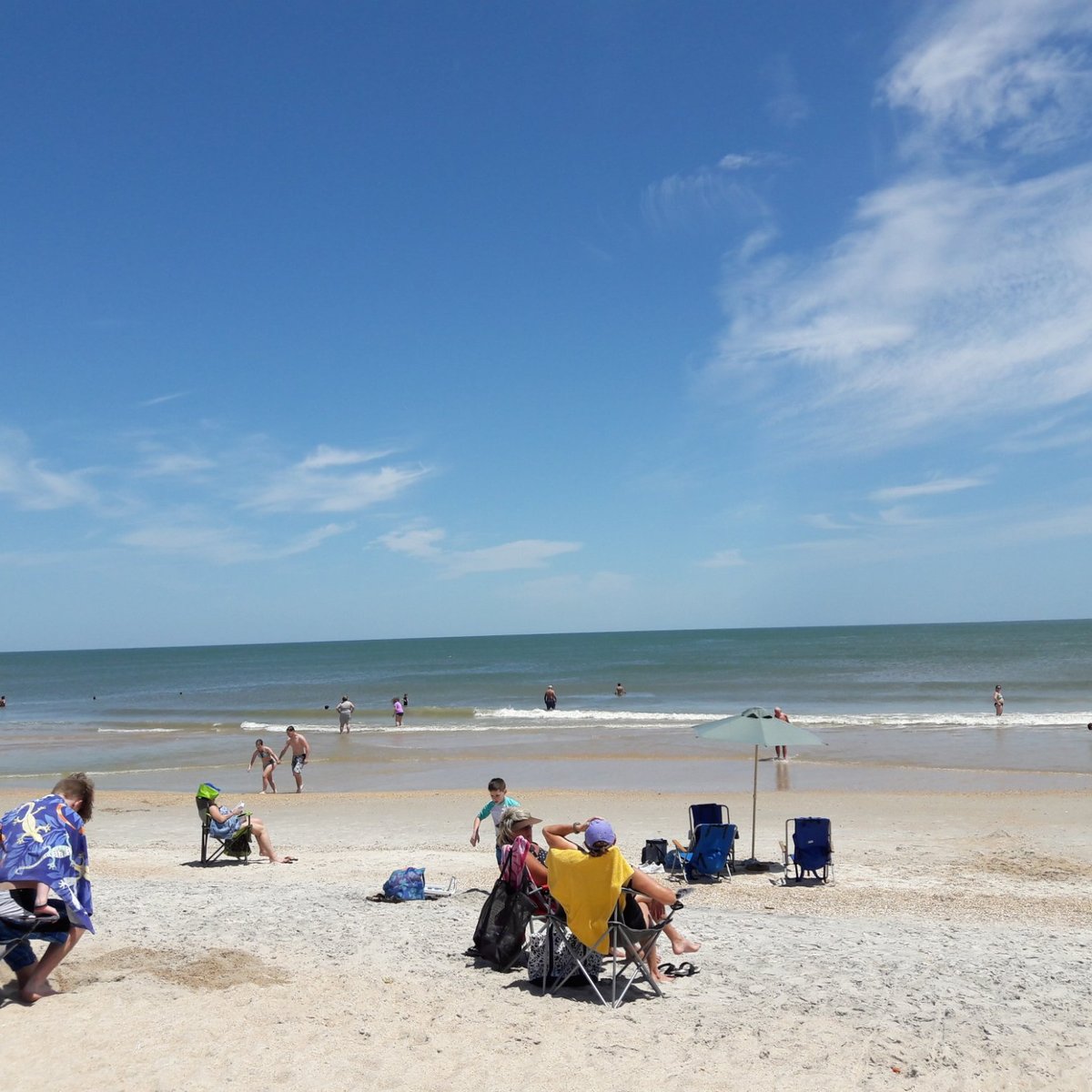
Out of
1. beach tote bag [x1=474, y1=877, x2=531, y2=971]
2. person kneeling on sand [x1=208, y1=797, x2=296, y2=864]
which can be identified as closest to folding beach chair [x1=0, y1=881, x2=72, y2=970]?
beach tote bag [x1=474, y1=877, x2=531, y2=971]

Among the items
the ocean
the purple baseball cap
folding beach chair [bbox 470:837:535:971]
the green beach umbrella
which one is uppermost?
the green beach umbrella

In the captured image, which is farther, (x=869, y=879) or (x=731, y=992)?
(x=869, y=879)

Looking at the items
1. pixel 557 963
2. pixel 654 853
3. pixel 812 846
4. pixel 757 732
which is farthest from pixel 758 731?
pixel 557 963

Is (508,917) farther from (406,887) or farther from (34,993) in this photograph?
(34,993)

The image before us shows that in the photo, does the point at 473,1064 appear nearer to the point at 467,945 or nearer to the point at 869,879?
→ the point at 467,945

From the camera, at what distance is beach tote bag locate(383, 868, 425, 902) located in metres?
8.45

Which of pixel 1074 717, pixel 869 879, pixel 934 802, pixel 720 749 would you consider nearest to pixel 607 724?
pixel 720 749

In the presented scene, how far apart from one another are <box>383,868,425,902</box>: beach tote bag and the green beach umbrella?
12.3 ft

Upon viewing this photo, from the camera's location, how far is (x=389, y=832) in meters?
13.7

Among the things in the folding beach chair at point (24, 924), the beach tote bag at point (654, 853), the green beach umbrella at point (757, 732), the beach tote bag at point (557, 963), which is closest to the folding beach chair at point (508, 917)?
the beach tote bag at point (557, 963)

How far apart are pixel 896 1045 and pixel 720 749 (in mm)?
20161

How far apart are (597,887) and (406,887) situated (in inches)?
131

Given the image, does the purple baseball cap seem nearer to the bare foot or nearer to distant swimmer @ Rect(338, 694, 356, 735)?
the bare foot

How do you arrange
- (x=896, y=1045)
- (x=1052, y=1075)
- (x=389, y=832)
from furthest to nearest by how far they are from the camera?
1. (x=389, y=832)
2. (x=896, y=1045)
3. (x=1052, y=1075)
